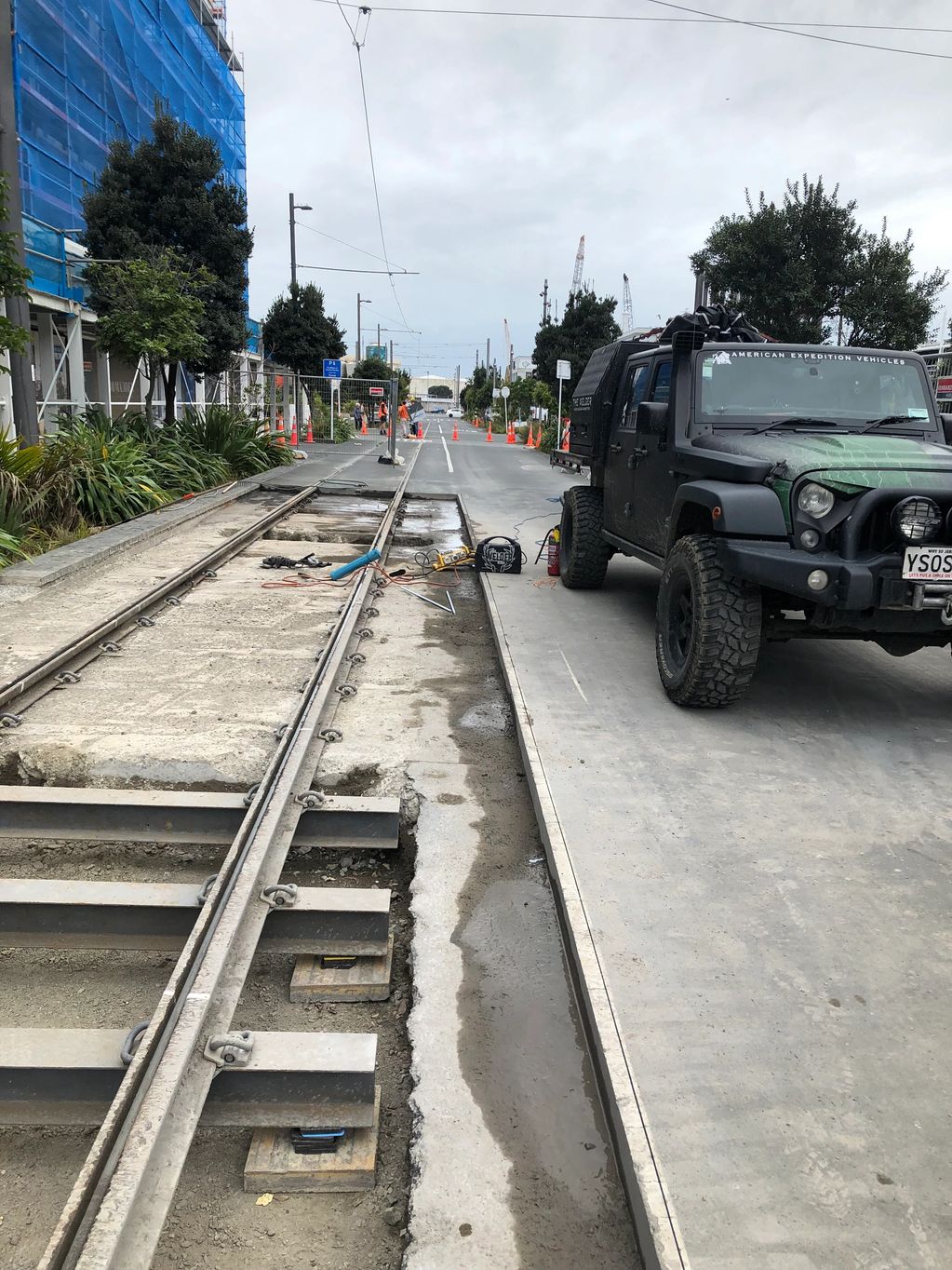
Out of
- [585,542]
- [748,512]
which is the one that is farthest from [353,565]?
[748,512]

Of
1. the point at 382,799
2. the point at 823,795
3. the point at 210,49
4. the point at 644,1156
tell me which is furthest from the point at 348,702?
the point at 210,49

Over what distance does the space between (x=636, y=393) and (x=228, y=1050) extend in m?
5.88

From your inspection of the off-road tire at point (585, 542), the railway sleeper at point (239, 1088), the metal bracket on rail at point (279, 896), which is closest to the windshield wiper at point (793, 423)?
the off-road tire at point (585, 542)

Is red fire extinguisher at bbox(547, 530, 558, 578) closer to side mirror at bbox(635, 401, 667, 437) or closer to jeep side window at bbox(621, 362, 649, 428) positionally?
jeep side window at bbox(621, 362, 649, 428)

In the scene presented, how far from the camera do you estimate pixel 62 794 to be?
3.88 metres

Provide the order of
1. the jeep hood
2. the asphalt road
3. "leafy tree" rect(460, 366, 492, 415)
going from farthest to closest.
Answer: "leafy tree" rect(460, 366, 492, 415), the jeep hood, the asphalt road

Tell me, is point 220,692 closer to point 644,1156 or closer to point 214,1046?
point 214,1046

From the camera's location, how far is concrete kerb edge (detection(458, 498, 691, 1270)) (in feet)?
6.59

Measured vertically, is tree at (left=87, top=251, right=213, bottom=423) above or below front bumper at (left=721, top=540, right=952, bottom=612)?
above

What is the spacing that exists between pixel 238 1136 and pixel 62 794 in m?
1.93

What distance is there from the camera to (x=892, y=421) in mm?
5855

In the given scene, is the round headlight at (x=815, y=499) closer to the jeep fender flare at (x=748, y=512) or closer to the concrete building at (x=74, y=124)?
the jeep fender flare at (x=748, y=512)

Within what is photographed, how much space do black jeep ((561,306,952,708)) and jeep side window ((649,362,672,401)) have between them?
2cm

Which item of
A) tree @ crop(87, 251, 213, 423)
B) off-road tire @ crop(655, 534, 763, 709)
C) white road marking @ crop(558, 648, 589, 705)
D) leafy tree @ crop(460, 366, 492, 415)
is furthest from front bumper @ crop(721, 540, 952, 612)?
leafy tree @ crop(460, 366, 492, 415)
